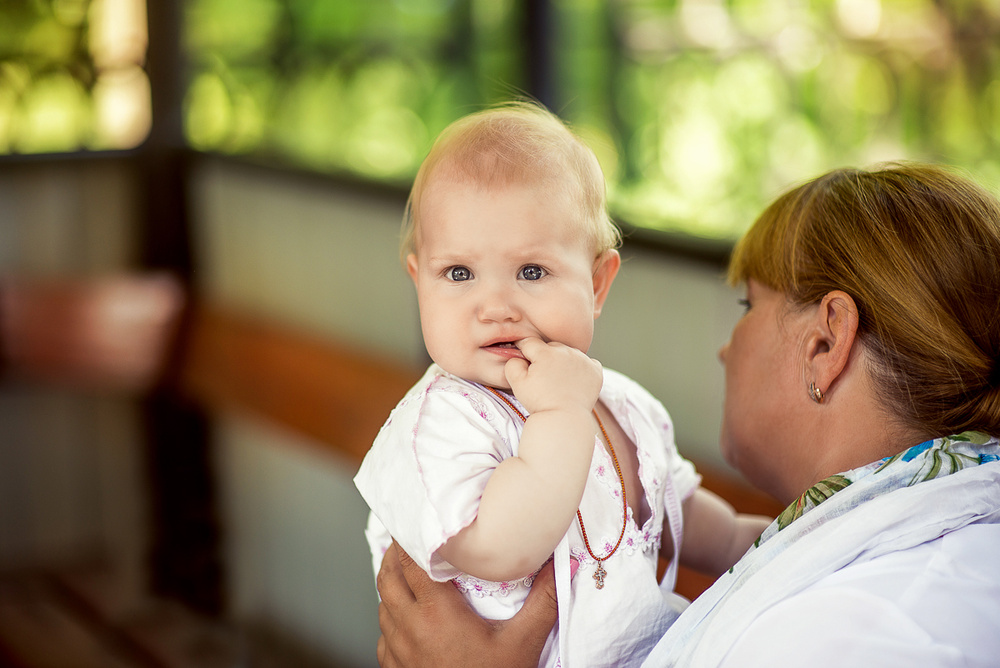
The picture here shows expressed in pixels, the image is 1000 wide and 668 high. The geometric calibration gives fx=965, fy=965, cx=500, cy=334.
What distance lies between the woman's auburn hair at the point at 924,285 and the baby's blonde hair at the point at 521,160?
10.5 inches

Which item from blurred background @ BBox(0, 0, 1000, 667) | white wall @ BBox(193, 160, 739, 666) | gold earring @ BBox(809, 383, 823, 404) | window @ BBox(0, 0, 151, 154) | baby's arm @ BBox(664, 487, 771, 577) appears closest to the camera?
gold earring @ BBox(809, 383, 823, 404)

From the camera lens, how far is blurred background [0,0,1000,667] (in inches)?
101

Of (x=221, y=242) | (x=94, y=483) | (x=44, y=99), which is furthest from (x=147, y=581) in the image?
(x=44, y=99)

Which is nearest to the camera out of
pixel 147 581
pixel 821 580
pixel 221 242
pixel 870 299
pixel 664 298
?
pixel 821 580

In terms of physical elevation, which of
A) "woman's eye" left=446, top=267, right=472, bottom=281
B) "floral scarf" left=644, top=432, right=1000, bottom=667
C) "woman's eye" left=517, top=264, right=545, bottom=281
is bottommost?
"floral scarf" left=644, top=432, right=1000, bottom=667

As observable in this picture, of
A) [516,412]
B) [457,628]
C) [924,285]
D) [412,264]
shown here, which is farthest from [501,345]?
[924,285]

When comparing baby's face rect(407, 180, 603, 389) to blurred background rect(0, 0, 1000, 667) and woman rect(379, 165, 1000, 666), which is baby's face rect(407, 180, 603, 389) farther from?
blurred background rect(0, 0, 1000, 667)

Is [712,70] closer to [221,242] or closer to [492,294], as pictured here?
[492,294]

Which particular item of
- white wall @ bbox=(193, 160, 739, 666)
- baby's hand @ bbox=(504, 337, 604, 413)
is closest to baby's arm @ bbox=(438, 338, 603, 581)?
baby's hand @ bbox=(504, 337, 604, 413)

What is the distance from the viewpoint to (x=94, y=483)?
13.8 feet

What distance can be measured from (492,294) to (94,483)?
3.71 meters

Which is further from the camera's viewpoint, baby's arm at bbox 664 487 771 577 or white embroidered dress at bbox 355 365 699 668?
baby's arm at bbox 664 487 771 577

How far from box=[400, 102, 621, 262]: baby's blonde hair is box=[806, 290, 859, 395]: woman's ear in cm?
26

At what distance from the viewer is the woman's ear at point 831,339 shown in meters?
1.05
